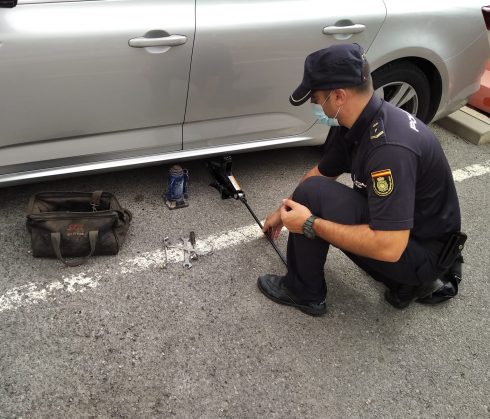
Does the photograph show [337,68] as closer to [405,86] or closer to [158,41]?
[158,41]

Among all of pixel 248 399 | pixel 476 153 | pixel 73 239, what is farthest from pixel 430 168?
pixel 476 153

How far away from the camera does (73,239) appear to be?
7.09 ft

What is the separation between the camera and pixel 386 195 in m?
1.60

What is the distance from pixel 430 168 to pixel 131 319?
1387mm

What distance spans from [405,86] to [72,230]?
222cm

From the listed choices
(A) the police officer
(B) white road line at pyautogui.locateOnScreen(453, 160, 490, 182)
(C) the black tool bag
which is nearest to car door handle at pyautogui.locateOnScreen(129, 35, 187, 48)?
(A) the police officer

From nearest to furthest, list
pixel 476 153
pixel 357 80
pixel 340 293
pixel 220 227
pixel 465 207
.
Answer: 1. pixel 357 80
2. pixel 340 293
3. pixel 220 227
4. pixel 465 207
5. pixel 476 153

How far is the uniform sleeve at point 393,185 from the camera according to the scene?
158 cm

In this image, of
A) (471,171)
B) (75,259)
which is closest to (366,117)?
(75,259)

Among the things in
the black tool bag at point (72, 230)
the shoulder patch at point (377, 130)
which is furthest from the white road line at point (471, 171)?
the black tool bag at point (72, 230)

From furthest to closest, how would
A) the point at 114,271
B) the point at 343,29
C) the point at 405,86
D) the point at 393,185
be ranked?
the point at 405,86 < the point at 343,29 < the point at 114,271 < the point at 393,185

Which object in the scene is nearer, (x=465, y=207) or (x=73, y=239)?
(x=73, y=239)

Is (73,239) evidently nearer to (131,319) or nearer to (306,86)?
(131,319)

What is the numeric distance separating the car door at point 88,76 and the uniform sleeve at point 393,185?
1.14 meters
